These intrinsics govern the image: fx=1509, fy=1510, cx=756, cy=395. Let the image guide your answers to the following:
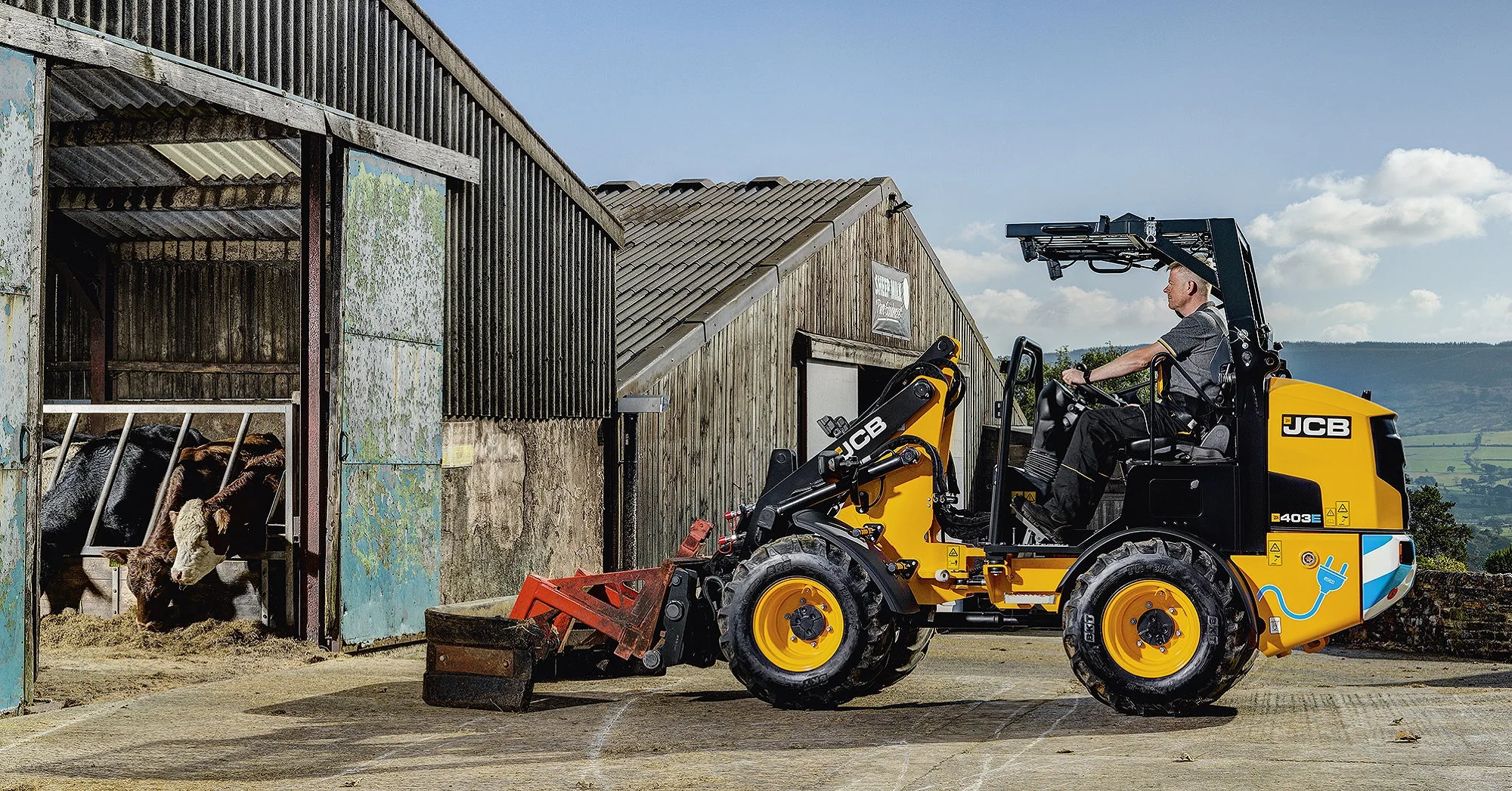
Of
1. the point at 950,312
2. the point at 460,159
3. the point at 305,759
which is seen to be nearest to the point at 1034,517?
the point at 305,759

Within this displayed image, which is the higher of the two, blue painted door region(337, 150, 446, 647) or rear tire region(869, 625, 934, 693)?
blue painted door region(337, 150, 446, 647)

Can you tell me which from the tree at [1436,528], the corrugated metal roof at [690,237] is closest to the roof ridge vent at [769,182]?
the corrugated metal roof at [690,237]

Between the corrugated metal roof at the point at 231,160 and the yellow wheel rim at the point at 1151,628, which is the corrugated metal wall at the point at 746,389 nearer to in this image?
the corrugated metal roof at the point at 231,160

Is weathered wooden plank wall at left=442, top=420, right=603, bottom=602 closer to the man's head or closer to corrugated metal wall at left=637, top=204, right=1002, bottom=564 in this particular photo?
corrugated metal wall at left=637, top=204, right=1002, bottom=564

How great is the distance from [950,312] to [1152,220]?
17.9 metres

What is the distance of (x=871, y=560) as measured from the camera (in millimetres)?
9625

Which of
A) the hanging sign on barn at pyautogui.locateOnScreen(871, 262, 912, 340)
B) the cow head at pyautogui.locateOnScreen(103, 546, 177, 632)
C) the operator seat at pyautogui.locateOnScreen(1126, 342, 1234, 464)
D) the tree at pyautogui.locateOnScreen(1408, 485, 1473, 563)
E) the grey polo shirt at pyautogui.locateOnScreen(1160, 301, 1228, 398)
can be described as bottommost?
the tree at pyautogui.locateOnScreen(1408, 485, 1473, 563)

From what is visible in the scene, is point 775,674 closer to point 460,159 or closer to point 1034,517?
point 1034,517

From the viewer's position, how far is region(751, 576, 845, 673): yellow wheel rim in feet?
31.7

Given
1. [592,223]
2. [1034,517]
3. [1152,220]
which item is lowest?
[1034,517]

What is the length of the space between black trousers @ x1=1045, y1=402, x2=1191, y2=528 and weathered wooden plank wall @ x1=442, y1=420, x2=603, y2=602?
7.02 metres

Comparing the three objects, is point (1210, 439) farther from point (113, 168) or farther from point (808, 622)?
point (113, 168)

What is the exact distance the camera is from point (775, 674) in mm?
9641

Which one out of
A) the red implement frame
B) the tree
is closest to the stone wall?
Answer: the red implement frame
